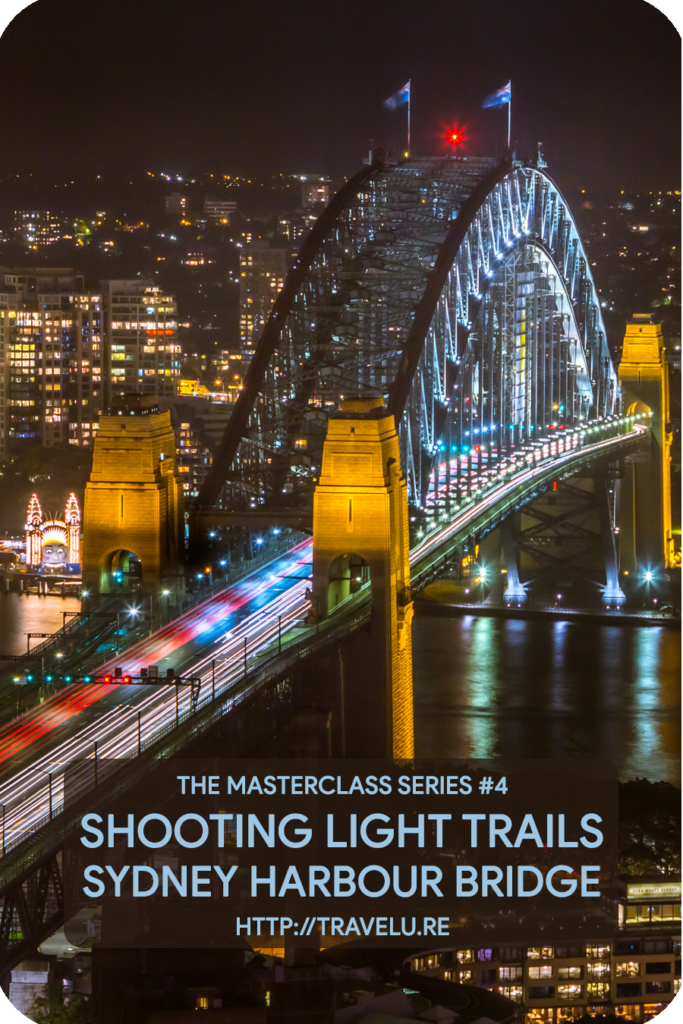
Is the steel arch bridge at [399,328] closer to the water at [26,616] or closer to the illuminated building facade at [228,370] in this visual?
the water at [26,616]

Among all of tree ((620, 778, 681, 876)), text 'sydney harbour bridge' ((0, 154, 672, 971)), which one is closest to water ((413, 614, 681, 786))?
tree ((620, 778, 681, 876))

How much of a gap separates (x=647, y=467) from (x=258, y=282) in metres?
11.8

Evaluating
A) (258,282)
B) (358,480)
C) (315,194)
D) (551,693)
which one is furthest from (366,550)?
(315,194)

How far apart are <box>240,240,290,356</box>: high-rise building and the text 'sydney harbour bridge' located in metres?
8.02

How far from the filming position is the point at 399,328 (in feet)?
112

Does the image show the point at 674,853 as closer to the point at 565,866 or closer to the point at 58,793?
the point at 565,866

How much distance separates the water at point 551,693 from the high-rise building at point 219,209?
16238 millimetres

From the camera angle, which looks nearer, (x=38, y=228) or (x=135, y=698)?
(x=135, y=698)

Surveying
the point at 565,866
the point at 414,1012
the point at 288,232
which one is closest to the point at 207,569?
the point at 565,866

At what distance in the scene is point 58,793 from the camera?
1677 centimetres

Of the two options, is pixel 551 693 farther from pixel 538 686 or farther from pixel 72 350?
pixel 72 350

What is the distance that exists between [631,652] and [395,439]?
10.9 metres

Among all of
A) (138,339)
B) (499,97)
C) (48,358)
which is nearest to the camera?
(499,97)

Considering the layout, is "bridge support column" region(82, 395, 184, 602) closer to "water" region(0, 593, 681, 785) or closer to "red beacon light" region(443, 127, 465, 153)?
"water" region(0, 593, 681, 785)
